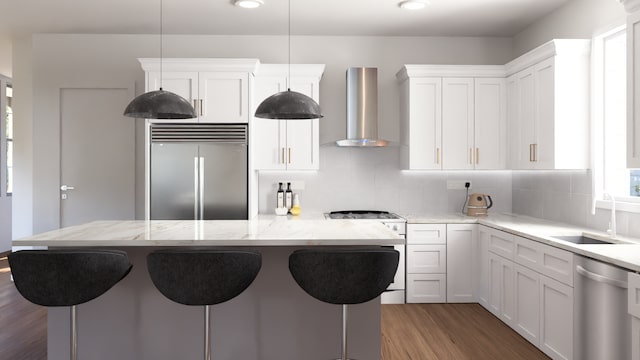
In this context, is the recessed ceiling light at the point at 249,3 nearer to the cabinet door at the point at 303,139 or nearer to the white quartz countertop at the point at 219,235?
the cabinet door at the point at 303,139

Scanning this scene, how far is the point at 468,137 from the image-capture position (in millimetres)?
4660

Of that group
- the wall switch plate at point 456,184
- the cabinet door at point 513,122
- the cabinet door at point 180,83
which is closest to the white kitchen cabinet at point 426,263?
the wall switch plate at point 456,184

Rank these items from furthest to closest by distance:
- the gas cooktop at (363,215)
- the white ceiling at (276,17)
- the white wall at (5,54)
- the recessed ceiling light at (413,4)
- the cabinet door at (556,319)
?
the white wall at (5,54), the gas cooktop at (363,215), the white ceiling at (276,17), the recessed ceiling light at (413,4), the cabinet door at (556,319)

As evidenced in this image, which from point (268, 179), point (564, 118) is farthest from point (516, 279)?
point (268, 179)

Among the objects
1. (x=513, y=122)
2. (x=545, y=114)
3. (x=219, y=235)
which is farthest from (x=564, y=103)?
(x=219, y=235)

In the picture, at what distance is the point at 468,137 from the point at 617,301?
2443 mm

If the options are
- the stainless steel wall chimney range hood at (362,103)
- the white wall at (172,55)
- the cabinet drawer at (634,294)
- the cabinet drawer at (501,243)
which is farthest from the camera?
the white wall at (172,55)

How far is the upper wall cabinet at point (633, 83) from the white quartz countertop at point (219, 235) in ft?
4.57

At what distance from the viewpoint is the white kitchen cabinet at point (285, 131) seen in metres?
4.61

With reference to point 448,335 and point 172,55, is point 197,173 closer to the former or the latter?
point 172,55

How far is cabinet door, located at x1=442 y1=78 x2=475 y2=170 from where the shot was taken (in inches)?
183

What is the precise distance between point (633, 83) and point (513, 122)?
1.88 meters

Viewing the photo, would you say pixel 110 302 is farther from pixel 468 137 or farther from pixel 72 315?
pixel 468 137

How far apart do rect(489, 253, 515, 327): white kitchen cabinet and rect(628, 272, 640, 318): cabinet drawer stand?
4.66 feet
